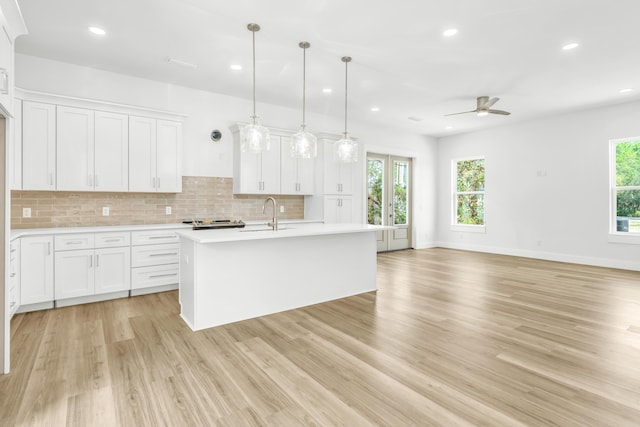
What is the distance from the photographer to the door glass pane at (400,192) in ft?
26.6

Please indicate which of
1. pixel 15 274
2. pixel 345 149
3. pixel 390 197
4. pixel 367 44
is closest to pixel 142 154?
pixel 15 274

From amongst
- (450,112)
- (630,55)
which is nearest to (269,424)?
(630,55)

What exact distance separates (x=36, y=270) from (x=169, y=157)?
6.54 ft

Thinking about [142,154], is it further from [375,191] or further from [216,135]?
[375,191]

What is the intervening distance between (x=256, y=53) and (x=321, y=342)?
10.7 ft

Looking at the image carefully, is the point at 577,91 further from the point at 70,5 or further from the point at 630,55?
the point at 70,5

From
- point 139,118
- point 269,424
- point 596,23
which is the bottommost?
point 269,424

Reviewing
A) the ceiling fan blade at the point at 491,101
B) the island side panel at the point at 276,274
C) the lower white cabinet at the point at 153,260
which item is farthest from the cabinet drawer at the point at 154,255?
the ceiling fan blade at the point at 491,101

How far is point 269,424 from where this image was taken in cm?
177

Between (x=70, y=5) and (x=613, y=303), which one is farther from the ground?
(x=70, y=5)

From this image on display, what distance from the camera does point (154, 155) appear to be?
4.54 meters

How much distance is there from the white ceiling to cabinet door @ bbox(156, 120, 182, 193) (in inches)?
28.1

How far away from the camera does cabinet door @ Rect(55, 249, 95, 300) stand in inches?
146

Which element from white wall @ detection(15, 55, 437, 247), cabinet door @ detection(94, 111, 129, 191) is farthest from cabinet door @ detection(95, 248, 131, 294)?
white wall @ detection(15, 55, 437, 247)
